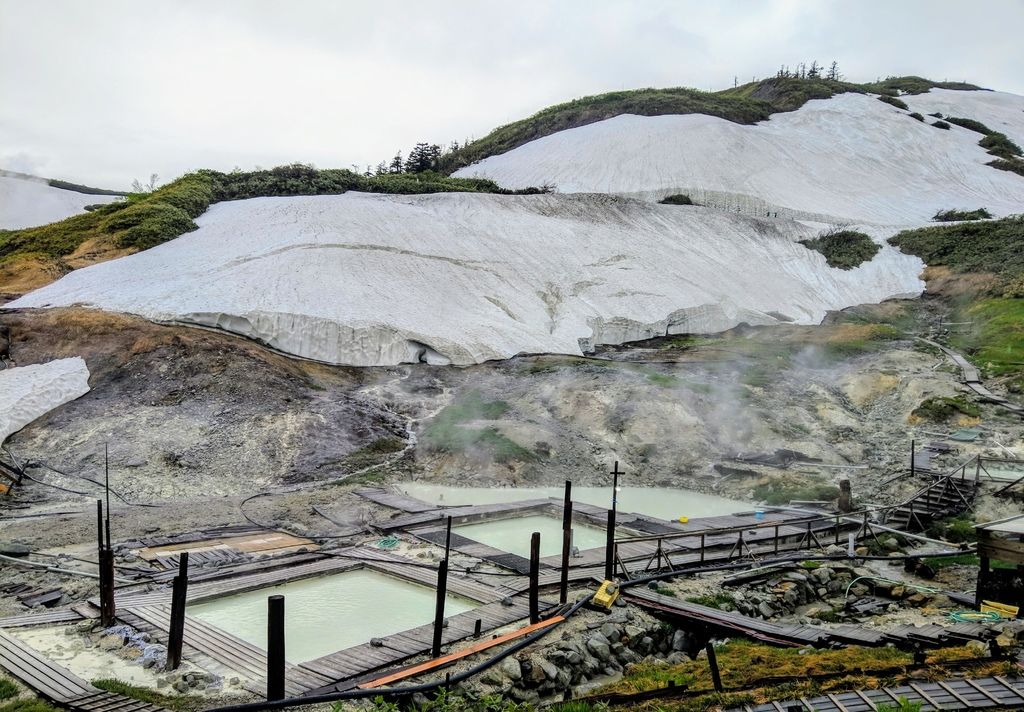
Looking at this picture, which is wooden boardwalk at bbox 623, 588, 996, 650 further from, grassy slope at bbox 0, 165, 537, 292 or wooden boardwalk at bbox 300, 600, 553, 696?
grassy slope at bbox 0, 165, 537, 292

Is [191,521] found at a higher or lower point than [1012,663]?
lower

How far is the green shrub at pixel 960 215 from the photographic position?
2069 inches

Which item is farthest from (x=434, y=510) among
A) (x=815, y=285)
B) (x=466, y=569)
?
(x=815, y=285)

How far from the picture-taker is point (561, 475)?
75.1ft

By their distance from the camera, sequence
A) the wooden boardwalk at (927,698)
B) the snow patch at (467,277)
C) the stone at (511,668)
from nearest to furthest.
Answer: the wooden boardwalk at (927,698), the stone at (511,668), the snow patch at (467,277)

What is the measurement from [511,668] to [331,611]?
3665mm

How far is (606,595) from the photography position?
506 inches

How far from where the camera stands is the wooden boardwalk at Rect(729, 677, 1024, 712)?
800 centimetres

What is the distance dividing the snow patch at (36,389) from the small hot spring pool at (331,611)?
13.1 metres

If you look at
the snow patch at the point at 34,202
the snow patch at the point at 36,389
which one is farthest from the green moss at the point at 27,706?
Result: the snow patch at the point at 34,202

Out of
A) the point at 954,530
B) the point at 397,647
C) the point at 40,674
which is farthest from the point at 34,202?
the point at 954,530

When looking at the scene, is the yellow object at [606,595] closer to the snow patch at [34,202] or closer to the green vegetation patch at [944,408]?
the green vegetation patch at [944,408]

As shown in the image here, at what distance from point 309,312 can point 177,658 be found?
1987 centimetres

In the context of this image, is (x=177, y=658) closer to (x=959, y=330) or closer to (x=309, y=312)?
(x=309, y=312)
